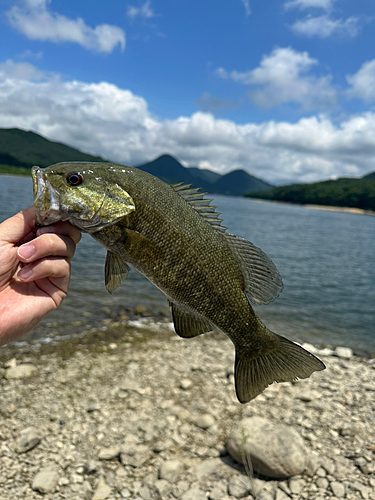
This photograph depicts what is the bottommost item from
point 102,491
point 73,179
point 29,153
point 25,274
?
point 102,491

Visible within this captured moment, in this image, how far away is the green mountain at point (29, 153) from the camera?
446ft

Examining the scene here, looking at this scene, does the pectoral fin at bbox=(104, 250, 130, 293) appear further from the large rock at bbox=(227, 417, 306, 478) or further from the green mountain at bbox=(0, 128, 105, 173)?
the green mountain at bbox=(0, 128, 105, 173)

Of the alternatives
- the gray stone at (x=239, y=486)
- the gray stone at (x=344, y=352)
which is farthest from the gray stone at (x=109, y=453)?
the gray stone at (x=344, y=352)

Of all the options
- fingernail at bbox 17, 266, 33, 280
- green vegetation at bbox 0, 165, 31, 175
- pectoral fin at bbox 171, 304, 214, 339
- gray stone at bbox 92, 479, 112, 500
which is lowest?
gray stone at bbox 92, 479, 112, 500

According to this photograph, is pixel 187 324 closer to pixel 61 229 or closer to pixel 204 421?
pixel 61 229

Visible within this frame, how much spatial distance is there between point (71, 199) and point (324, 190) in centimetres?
17247

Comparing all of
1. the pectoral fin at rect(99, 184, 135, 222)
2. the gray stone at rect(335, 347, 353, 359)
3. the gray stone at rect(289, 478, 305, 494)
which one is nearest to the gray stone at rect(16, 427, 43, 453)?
the gray stone at rect(289, 478, 305, 494)

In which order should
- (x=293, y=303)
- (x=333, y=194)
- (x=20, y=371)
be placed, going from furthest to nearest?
(x=333, y=194)
(x=293, y=303)
(x=20, y=371)

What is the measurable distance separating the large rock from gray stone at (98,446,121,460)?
79.4 inches

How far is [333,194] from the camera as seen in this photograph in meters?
152

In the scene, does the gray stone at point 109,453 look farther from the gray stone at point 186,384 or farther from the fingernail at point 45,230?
the fingernail at point 45,230

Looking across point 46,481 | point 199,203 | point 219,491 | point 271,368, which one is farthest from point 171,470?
point 199,203

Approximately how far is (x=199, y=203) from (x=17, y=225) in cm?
159

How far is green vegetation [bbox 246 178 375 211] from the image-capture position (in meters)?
140
